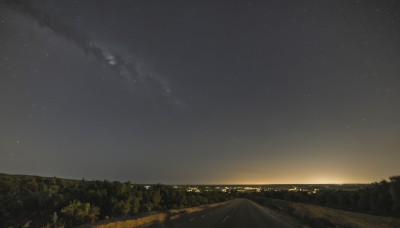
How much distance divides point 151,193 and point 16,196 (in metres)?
16.8

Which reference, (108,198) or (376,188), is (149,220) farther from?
(376,188)

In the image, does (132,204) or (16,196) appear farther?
(132,204)

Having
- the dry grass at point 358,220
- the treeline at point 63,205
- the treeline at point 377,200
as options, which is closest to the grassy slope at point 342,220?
the dry grass at point 358,220

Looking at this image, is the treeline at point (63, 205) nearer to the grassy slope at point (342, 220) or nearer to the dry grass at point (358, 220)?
the grassy slope at point (342, 220)

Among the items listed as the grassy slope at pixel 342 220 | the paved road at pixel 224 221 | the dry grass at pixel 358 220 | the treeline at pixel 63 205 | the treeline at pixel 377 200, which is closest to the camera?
the treeline at pixel 63 205

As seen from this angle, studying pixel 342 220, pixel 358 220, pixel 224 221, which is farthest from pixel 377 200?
pixel 224 221

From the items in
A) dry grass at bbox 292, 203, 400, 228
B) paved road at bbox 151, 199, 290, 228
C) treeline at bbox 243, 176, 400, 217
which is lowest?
paved road at bbox 151, 199, 290, 228

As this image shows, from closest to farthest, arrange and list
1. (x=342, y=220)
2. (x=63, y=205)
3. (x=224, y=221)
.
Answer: (x=63, y=205), (x=224, y=221), (x=342, y=220)

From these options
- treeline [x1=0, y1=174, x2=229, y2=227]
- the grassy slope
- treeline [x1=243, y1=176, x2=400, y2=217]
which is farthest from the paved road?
treeline [x1=243, y1=176, x2=400, y2=217]

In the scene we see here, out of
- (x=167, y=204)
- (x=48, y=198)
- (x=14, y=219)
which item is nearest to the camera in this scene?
(x=14, y=219)

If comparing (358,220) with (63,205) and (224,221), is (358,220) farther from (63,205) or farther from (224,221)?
(63,205)

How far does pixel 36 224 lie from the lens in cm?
1539

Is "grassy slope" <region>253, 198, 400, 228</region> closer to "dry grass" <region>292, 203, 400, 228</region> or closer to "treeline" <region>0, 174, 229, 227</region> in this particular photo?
"dry grass" <region>292, 203, 400, 228</region>

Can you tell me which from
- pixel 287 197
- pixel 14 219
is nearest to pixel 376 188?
pixel 14 219
